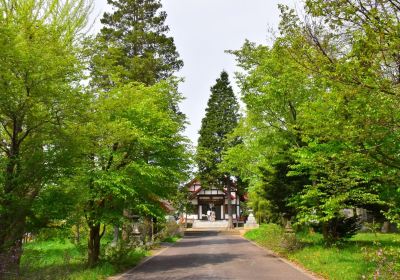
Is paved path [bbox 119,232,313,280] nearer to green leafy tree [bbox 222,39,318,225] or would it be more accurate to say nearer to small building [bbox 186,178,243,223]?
green leafy tree [bbox 222,39,318,225]

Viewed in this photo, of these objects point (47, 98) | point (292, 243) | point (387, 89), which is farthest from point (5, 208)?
point (292, 243)

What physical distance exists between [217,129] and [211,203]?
51.3ft

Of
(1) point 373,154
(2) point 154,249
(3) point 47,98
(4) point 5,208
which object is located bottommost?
(2) point 154,249

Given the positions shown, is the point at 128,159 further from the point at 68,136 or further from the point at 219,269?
the point at 68,136

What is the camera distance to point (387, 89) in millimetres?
6957

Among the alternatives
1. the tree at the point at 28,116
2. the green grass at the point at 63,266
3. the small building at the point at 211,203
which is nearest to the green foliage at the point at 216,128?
the small building at the point at 211,203

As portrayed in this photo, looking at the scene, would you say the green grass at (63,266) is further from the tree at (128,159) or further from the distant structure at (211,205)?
the distant structure at (211,205)

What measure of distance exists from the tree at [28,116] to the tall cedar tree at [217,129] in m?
40.0

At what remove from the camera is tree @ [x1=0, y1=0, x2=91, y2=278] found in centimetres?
864

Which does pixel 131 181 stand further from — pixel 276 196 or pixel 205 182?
pixel 205 182

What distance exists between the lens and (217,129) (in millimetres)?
52375

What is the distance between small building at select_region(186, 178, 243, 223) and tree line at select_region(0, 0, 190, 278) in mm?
42612

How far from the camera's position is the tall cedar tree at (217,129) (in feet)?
171

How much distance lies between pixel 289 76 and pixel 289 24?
9.72 metres
